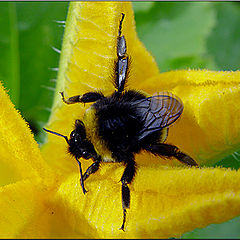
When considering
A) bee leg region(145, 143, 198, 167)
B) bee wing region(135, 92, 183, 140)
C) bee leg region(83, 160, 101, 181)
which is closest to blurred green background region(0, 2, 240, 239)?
bee leg region(145, 143, 198, 167)

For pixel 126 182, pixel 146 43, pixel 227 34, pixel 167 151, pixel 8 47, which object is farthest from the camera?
pixel 227 34

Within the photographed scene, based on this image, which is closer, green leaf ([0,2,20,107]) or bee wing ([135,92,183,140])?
bee wing ([135,92,183,140])

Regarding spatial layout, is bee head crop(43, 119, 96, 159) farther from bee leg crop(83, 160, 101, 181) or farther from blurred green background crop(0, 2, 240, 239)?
blurred green background crop(0, 2, 240, 239)

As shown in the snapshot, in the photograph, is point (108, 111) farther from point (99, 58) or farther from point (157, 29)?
point (157, 29)

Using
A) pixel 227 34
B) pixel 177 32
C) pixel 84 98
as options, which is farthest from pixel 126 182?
pixel 227 34

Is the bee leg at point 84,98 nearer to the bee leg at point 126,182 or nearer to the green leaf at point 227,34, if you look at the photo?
the bee leg at point 126,182

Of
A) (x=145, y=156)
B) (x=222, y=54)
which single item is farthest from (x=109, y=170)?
(x=222, y=54)

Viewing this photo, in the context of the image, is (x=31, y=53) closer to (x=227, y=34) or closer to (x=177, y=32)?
(x=177, y=32)
